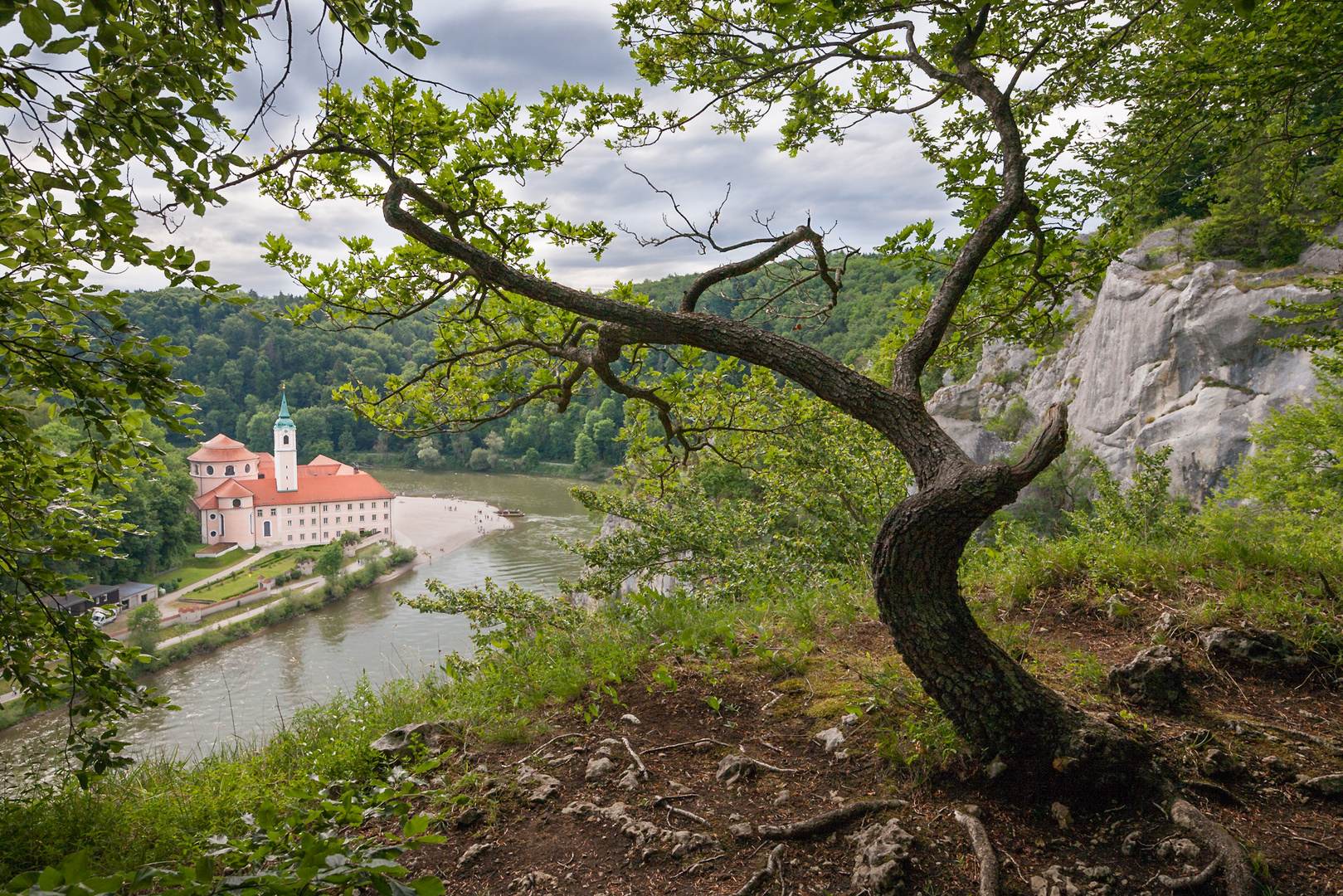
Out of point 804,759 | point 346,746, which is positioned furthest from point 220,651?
point 804,759

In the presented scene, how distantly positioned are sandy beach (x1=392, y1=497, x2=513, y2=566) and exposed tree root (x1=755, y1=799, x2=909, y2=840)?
37311 mm

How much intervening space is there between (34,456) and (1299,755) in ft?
17.2

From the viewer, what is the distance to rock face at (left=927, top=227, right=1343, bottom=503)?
648 inches

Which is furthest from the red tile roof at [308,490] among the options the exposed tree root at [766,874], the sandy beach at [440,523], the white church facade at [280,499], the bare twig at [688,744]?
the exposed tree root at [766,874]

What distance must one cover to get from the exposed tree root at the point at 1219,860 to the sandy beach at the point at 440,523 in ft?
125

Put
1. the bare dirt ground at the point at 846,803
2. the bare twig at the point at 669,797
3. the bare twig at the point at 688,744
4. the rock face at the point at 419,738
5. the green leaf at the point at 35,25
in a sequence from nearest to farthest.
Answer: the green leaf at the point at 35,25 → the bare dirt ground at the point at 846,803 → the bare twig at the point at 669,797 → the bare twig at the point at 688,744 → the rock face at the point at 419,738

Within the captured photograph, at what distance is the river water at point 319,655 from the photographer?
58.0 feet

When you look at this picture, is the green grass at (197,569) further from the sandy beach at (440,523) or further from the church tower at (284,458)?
the sandy beach at (440,523)

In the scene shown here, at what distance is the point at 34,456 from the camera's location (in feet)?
9.15

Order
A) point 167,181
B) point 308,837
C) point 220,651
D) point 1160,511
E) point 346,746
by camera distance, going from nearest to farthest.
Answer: point 308,837 < point 167,181 < point 346,746 < point 1160,511 < point 220,651

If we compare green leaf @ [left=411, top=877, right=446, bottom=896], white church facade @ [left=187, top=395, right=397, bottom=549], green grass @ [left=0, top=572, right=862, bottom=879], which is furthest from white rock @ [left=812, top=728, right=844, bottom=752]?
white church facade @ [left=187, top=395, right=397, bottom=549]

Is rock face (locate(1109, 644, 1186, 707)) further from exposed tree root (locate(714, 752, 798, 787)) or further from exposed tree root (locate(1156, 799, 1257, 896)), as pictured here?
exposed tree root (locate(714, 752, 798, 787))

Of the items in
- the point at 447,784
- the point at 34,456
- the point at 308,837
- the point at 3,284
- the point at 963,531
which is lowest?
the point at 447,784

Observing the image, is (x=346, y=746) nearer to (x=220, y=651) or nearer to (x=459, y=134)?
(x=459, y=134)
